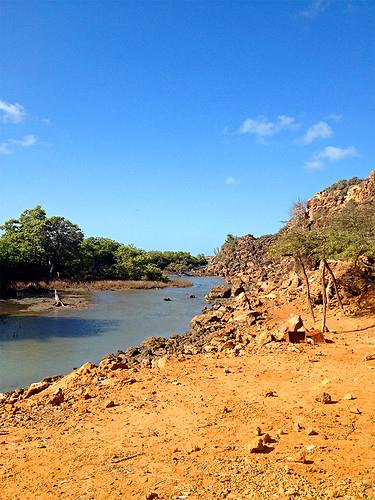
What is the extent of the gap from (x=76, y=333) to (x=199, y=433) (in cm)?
1564

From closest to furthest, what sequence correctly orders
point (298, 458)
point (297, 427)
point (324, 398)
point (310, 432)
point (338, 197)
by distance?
point (298, 458), point (310, 432), point (297, 427), point (324, 398), point (338, 197)

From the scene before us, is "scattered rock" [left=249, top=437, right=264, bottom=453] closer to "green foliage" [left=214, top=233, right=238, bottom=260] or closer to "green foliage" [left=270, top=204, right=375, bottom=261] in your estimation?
"green foliage" [left=270, top=204, right=375, bottom=261]

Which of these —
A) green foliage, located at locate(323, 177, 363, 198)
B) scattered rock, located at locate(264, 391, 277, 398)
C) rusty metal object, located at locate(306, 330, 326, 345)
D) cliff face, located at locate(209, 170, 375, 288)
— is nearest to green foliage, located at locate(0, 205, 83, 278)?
cliff face, located at locate(209, 170, 375, 288)

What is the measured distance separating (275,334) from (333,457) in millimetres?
8974

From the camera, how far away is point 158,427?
25.3 ft

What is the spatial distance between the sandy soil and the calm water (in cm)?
446

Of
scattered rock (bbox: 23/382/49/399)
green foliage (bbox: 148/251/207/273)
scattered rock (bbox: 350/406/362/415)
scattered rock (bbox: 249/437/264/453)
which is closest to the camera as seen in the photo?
scattered rock (bbox: 249/437/264/453)

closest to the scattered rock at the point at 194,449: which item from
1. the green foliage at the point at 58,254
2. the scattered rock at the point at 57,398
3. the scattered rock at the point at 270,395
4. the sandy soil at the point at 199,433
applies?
the sandy soil at the point at 199,433

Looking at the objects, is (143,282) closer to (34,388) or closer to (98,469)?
(34,388)

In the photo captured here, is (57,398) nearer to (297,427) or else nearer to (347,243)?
(297,427)

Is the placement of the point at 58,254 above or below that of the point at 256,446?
above

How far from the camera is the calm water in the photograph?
15.4 meters

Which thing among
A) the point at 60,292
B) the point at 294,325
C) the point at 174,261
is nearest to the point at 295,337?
the point at 294,325

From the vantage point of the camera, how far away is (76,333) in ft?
71.0
